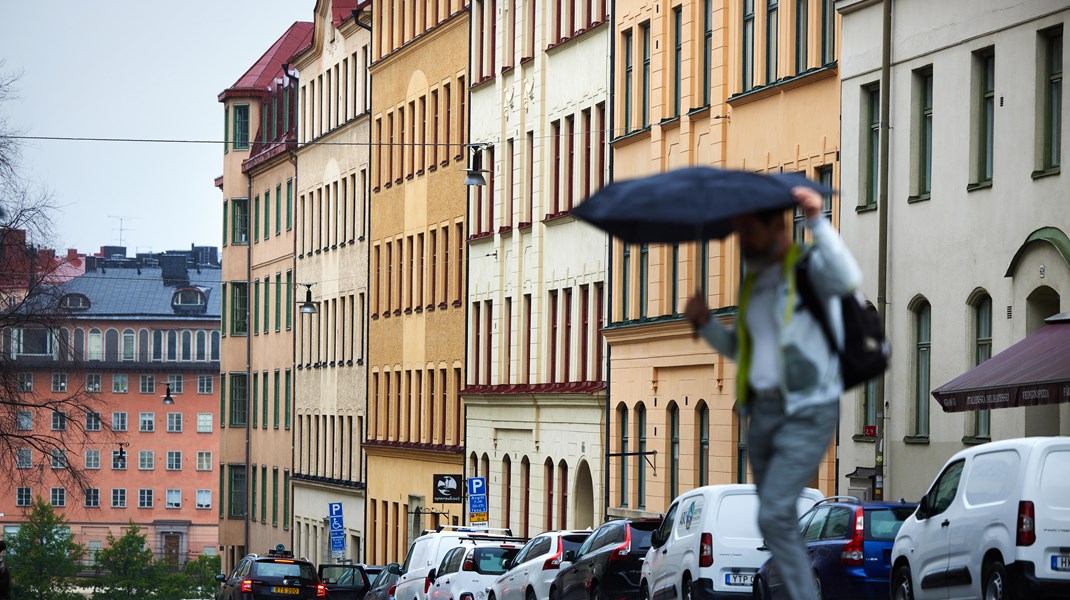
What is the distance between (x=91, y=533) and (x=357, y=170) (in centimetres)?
10103

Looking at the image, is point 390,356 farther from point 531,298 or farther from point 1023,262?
point 1023,262

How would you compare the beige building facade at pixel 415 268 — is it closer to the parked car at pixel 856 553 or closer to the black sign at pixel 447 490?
the black sign at pixel 447 490

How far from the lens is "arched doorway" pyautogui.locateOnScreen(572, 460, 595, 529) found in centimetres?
5222

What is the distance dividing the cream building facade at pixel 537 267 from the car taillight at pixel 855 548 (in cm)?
2699

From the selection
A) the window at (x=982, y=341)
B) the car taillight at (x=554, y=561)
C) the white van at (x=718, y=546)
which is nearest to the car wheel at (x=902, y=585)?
the white van at (x=718, y=546)

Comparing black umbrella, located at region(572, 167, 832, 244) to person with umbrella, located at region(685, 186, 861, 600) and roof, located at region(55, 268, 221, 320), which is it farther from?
roof, located at region(55, 268, 221, 320)

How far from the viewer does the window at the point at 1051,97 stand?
99.2ft

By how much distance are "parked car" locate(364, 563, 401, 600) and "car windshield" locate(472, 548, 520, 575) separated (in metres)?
5.26

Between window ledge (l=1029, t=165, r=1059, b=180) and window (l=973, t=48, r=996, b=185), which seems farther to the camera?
window (l=973, t=48, r=996, b=185)

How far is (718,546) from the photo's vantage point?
998 inches

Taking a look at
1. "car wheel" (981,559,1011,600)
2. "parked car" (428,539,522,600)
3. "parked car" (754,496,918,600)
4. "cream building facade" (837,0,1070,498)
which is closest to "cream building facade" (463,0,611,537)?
"parked car" (428,539,522,600)

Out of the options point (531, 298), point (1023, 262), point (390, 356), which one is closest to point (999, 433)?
point (1023, 262)

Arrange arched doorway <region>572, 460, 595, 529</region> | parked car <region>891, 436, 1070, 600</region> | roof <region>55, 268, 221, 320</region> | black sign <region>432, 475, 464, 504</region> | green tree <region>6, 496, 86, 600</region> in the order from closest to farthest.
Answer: parked car <region>891, 436, 1070, 600</region> < arched doorway <region>572, 460, 595, 529</region> < black sign <region>432, 475, 464, 504</region> < green tree <region>6, 496, 86, 600</region> < roof <region>55, 268, 221, 320</region>

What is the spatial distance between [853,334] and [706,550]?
1602 cm
